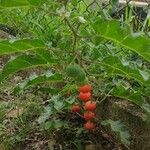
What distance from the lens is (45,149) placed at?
294cm

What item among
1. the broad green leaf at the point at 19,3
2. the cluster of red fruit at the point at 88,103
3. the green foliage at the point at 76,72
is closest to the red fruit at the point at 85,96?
the cluster of red fruit at the point at 88,103

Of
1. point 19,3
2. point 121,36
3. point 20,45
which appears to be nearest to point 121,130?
point 121,36

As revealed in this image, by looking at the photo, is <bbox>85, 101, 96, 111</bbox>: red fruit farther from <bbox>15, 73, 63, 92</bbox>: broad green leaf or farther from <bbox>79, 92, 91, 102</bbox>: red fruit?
<bbox>15, 73, 63, 92</bbox>: broad green leaf

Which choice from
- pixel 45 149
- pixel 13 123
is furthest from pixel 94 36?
pixel 13 123

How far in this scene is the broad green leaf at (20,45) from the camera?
2363 mm

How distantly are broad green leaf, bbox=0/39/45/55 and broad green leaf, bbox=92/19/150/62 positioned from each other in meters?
0.33

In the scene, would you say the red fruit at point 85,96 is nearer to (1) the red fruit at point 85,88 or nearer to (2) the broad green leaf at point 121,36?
(1) the red fruit at point 85,88

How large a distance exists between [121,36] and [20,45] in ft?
1.62

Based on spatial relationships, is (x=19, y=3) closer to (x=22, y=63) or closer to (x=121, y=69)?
(x=22, y=63)

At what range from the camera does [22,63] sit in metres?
2.57

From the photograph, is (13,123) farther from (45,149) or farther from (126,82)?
(126,82)

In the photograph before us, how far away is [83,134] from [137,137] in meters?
0.37

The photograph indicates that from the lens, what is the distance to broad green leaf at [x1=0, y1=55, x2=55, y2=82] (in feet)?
8.37

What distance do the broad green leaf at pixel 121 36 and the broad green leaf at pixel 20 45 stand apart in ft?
1.08
